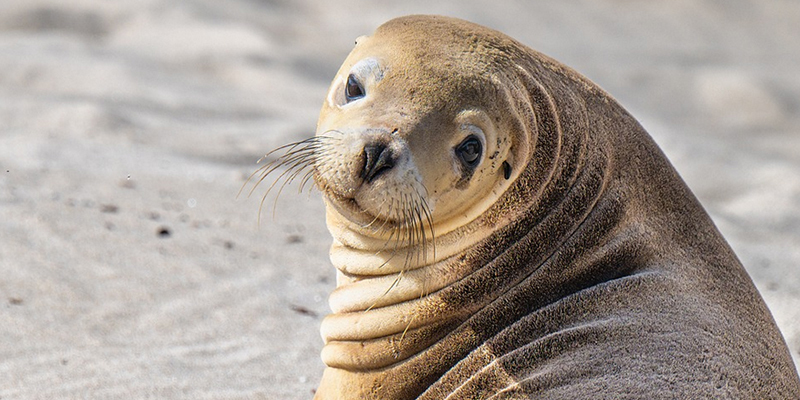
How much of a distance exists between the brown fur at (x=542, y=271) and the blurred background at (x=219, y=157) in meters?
1.17

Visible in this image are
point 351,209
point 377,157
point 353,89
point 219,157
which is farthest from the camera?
point 219,157

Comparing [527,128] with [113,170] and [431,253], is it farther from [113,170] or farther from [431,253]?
[113,170]

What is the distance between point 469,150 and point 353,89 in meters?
0.36

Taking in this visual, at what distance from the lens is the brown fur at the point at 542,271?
2.68 m

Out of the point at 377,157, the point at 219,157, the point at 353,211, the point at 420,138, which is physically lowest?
the point at 219,157

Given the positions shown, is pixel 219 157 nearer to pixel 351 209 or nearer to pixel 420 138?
pixel 351 209

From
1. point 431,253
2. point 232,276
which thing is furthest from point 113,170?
point 431,253

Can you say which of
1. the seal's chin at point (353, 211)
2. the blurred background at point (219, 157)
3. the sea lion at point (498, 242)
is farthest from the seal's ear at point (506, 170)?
the blurred background at point (219, 157)

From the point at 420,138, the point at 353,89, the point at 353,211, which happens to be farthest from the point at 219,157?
the point at 420,138

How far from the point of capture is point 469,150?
9.00 feet

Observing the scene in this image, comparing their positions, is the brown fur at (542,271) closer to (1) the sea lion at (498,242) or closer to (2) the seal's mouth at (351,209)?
(1) the sea lion at (498,242)

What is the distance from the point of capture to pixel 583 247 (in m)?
2.81

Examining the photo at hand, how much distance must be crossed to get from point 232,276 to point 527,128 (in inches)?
102

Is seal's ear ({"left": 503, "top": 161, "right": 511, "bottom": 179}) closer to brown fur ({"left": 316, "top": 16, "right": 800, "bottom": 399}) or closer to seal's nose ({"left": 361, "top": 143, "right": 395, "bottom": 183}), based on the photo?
brown fur ({"left": 316, "top": 16, "right": 800, "bottom": 399})
